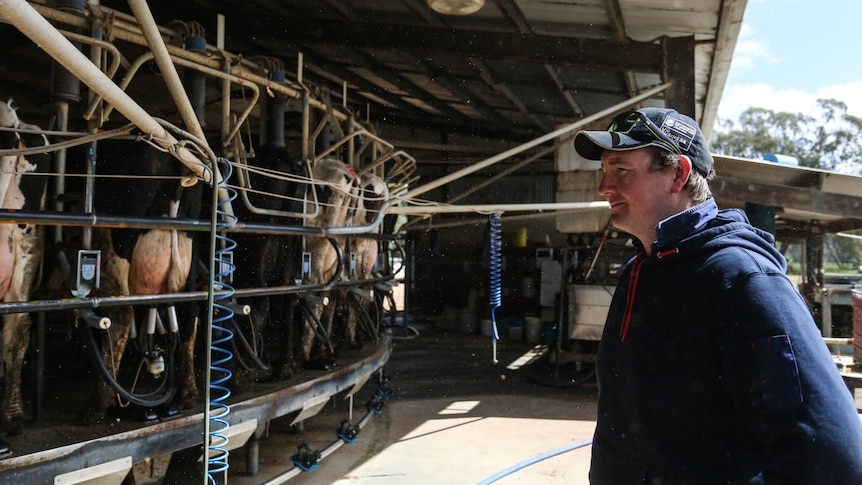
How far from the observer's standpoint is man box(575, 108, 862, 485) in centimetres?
128

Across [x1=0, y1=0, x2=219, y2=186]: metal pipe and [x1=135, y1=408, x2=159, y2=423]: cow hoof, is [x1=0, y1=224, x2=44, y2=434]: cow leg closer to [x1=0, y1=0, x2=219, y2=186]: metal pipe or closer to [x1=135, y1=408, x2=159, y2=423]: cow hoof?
[x1=135, y1=408, x2=159, y2=423]: cow hoof

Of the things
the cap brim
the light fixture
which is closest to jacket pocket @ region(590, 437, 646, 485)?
the cap brim

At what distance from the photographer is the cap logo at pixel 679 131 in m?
1.69

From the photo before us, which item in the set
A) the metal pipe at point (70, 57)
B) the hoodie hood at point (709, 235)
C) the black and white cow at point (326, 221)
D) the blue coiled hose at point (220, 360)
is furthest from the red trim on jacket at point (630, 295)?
the black and white cow at point (326, 221)

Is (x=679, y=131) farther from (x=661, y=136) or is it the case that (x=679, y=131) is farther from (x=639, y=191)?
(x=639, y=191)

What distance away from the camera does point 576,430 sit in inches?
236

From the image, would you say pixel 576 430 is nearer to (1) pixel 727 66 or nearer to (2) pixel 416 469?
(2) pixel 416 469

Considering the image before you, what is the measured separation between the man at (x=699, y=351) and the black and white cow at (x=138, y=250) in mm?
2709

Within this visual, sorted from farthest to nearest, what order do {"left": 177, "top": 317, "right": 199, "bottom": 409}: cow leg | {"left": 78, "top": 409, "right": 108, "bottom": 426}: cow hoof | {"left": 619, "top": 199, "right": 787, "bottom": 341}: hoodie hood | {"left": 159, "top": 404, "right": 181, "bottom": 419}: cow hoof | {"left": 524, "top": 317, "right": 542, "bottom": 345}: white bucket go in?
{"left": 524, "top": 317, "right": 542, "bottom": 345}: white bucket < {"left": 177, "top": 317, "right": 199, "bottom": 409}: cow leg < {"left": 159, "top": 404, "right": 181, "bottom": 419}: cow hoof < {"left": 78, "top": 409, "right": 108, "bottom": 426}: cow hoof < {"left": 619, "top": 199, "right": 787, "bottom": 341}: hoodie hood

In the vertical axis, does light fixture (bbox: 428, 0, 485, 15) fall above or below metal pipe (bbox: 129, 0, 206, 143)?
above

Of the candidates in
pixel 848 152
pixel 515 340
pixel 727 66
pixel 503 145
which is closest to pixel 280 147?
pixel 727 66

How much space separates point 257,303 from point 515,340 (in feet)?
25.7

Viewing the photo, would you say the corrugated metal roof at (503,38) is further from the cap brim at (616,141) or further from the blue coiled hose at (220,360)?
the cap brim at (616,141)

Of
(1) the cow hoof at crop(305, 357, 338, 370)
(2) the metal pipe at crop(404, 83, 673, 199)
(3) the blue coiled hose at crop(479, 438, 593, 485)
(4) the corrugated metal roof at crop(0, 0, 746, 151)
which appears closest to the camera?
(3) the blue coiled hose at crop(479, 438, 593, 485)
